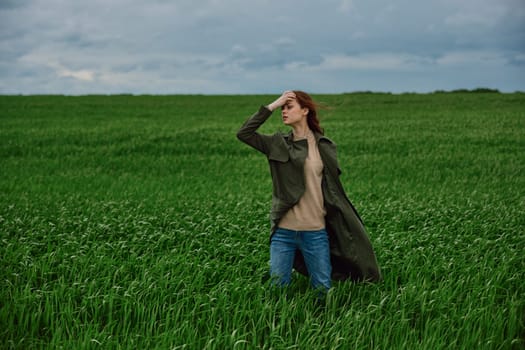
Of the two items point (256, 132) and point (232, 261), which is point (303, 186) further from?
point (232, 261)

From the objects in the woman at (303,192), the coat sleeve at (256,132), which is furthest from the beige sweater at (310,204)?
the coat sleeve at (256,132)

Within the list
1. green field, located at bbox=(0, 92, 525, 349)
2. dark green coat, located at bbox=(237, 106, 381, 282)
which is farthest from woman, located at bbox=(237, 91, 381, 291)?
green field, located at bbox=(0, 92, 525, 349)

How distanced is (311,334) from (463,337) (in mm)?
1601

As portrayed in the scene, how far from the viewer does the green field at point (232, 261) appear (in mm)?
5957

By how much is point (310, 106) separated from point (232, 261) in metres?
3.20

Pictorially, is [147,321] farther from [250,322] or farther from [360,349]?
[360,349]

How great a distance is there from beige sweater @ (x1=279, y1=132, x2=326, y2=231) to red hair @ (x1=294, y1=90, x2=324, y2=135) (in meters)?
0.13

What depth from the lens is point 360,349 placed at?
550 cm

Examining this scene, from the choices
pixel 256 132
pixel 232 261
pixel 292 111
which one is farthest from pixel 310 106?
pixel 232 261

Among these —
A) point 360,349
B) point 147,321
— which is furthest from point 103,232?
point 360,349

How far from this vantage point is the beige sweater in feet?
20.2

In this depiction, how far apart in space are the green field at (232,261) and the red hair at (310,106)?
40 centimetres

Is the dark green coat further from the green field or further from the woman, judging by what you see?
the green field

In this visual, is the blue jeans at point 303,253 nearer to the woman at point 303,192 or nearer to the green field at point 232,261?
the woman at point 303,192
